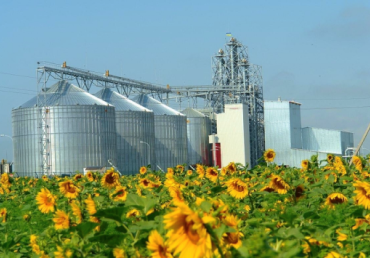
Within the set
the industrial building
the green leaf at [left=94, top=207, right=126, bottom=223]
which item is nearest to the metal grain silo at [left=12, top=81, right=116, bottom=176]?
the industrial building

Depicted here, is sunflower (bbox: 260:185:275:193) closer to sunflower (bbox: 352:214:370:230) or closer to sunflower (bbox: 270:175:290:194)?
sunflower (bbox: 270:175:290:194)

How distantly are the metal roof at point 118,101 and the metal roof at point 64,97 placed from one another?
5877mm

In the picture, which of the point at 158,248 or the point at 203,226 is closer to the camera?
the point at 203,226

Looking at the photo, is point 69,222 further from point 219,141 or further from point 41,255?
point 219,141

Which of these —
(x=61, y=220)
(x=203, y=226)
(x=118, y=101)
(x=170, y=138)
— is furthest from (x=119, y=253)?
(x=170, y=138)

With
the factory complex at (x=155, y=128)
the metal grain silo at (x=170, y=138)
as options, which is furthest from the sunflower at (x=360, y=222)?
the metal grain silo at (x=170, y=138)

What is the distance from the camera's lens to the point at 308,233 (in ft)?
11.4

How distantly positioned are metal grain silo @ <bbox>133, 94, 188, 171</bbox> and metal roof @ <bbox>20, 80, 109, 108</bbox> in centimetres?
1153

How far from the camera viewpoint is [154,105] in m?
65.4

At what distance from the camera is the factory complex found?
5009cm

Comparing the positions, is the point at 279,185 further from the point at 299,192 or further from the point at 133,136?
the point at 133,136

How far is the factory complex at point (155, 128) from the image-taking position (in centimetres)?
5009

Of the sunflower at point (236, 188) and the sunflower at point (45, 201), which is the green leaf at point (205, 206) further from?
the sunflower at point (236, 188)

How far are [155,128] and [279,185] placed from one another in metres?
57.0
